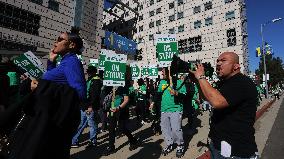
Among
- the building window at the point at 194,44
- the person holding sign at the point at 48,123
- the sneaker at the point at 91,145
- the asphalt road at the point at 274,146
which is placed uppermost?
the building window at the point at 194,44

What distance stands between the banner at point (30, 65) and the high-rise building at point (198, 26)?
32266mm

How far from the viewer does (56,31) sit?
83.0 feet

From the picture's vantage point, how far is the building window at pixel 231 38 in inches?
1517

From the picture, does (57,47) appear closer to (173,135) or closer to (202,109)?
(173,135)

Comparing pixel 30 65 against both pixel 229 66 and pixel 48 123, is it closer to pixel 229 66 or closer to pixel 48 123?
pixel 48 123

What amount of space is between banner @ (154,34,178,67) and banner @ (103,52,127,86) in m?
0.99

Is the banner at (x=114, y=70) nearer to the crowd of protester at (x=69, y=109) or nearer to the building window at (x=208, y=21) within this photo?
the crowd of protester at (x=69, y=109)

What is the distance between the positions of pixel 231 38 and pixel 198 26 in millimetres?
6124

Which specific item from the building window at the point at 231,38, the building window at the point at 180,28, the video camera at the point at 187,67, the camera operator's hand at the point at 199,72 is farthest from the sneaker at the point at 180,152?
the building window at the point at 180,28

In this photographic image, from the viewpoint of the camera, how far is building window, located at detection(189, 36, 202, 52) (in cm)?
4247

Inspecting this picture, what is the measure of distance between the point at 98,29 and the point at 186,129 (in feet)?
78.7

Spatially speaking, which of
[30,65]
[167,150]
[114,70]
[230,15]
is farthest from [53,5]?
[230,15]

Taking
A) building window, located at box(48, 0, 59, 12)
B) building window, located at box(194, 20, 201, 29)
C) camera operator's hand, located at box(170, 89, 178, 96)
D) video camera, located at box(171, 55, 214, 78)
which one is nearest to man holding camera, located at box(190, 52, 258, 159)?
video camera, located at box(171, 55, 214, 78)

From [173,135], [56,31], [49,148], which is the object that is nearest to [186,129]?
[173,135]
